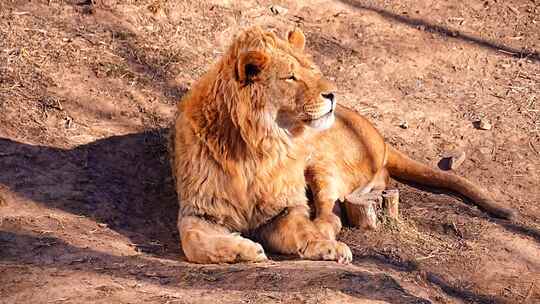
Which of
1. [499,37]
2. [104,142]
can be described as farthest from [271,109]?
[499,37]

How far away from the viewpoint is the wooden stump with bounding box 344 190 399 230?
5.95m

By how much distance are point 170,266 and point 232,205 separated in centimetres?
74

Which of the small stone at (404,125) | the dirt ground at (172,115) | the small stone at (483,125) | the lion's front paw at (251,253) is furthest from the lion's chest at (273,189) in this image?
the small stone at (483,125)

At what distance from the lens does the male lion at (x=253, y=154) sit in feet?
17.3

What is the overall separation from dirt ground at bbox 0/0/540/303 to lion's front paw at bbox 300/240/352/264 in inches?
6.5

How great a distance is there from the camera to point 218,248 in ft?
16.7

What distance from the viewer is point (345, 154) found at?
6613mm

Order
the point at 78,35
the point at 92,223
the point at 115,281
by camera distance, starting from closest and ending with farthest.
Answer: the point at 115,281
the point at 92,223
the point at 78,35

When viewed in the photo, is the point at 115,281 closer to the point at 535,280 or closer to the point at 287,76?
the point at 287,76

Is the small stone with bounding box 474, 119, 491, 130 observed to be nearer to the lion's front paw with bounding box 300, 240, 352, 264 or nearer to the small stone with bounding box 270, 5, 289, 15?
the small stone with bounding box 270, 5, 289, 15

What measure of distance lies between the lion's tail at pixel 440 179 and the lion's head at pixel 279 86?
1722 millimetres

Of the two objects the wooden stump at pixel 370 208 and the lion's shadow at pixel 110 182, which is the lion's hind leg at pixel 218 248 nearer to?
the lion's shadow at pixel 110 182

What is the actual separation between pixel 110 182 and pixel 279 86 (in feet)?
5.43

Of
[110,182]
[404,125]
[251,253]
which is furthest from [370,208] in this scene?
[404,125]
